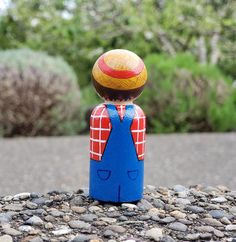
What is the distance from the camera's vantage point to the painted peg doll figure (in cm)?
296

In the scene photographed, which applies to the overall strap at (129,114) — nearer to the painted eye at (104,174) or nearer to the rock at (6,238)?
the painted eye at (104,174)

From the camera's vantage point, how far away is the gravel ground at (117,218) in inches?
104

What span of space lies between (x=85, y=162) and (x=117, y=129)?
12.8ft

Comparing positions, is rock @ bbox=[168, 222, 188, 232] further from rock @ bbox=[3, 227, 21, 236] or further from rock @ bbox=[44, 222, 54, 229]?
rock @ bbox=[3, 227, 21, 236]

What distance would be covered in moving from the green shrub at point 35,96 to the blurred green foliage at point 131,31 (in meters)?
1.05

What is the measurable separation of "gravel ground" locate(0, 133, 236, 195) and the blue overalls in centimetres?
250

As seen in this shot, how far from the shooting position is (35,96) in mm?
8820

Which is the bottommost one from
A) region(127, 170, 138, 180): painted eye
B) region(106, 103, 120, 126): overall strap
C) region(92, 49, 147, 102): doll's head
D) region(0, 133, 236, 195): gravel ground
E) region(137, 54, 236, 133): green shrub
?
region(0, 133, 236, 195): gravel ground

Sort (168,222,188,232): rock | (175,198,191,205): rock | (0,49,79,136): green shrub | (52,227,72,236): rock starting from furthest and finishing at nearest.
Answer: (0,49,79,136): green shrub < (175,198,191,205): rock < (168,222,188,232): rock < (52,227,72,236): rock

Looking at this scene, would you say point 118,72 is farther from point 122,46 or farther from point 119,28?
point 122,46

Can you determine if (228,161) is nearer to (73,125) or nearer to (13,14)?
(73,125)

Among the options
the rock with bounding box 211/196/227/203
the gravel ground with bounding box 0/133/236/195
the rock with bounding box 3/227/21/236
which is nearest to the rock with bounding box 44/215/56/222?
the rock with bounding box 3/227/21/236

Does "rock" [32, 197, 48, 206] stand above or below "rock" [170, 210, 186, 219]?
below

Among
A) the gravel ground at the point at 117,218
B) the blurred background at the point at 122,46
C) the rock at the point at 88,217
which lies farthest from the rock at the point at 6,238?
the blurred background at the point at 122,46
